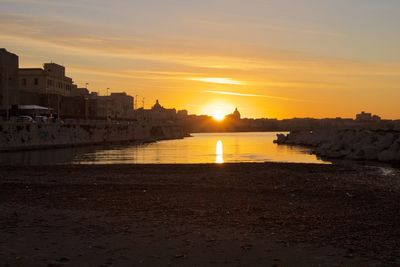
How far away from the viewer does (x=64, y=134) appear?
72312mm

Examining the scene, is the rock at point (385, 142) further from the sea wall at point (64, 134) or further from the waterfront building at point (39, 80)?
the waterfront building at point (39, 80)

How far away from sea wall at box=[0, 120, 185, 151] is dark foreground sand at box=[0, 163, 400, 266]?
43.1 meters

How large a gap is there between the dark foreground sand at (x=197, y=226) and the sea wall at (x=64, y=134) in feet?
141

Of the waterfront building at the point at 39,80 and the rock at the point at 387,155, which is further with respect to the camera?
the waterfront building at the point at 39,80

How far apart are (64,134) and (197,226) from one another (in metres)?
64.4

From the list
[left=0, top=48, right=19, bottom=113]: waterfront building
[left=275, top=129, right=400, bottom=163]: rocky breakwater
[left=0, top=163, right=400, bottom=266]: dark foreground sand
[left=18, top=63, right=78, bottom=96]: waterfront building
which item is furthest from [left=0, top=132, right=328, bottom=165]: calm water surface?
[left=18, top=63, right=78, bottom=96]: waterfront building

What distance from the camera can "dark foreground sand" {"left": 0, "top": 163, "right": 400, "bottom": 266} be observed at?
27.4 feet

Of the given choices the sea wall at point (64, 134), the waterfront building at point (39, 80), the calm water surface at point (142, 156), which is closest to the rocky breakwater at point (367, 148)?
the calm water surface at point (142, 156)

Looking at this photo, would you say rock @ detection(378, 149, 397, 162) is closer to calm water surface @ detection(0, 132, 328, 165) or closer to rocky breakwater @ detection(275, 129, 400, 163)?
rocky breakwater @ detection(275, 129, 400, 163)

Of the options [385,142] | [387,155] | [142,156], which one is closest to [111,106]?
[142,156]

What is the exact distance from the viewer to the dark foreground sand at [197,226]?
8.36 meters

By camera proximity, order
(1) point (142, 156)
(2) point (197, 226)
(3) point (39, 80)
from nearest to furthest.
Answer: (2) point (197, 226), (1) point (142, 156), (3) point (39, 80)

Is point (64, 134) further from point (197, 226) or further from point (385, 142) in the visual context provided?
point (197, 226)

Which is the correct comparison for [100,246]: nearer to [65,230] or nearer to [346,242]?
[65,230]
